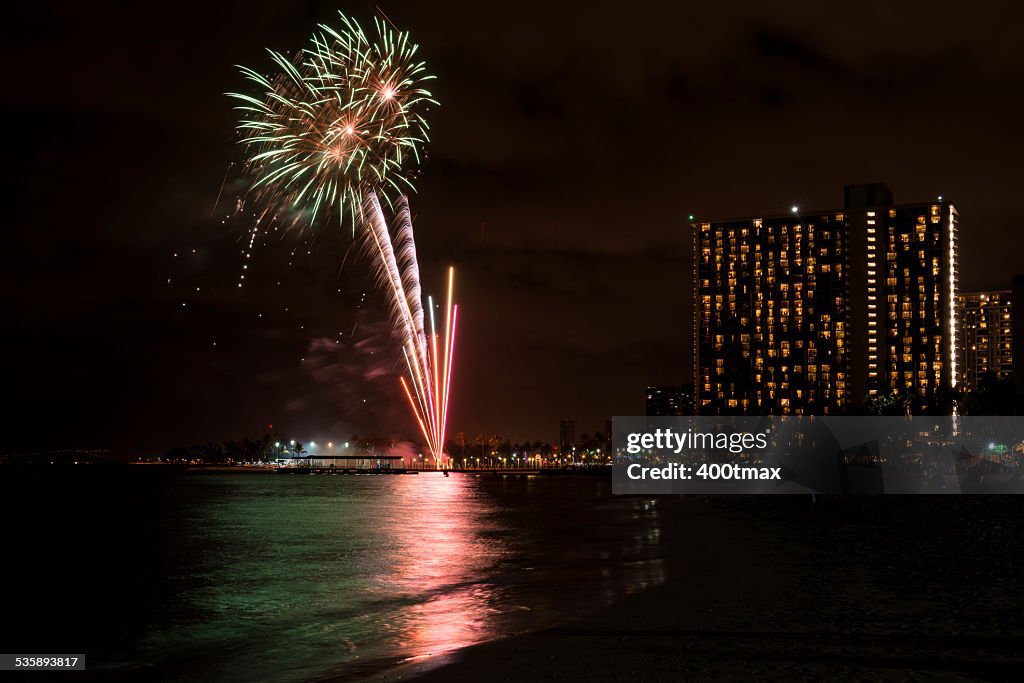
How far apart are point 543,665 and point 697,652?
2605 mm

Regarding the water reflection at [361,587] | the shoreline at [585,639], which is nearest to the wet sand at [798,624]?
the shoreline at [585,639]

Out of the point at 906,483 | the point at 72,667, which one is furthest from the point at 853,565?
the point at 906,483

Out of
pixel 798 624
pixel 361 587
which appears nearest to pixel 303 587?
pixel 361 587

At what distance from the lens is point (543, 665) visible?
15.2 metres

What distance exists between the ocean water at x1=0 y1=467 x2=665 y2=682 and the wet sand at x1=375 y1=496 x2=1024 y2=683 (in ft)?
6.28

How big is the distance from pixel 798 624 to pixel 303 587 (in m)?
19.0

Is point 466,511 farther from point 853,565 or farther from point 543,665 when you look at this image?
point 543,665

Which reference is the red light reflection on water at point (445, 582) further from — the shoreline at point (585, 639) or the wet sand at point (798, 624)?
the wet sand at point (798, 624)

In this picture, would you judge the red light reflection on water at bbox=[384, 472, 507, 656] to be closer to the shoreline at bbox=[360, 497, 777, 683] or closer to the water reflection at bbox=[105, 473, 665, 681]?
the water reflection at bbox=[105, 473, 665, 681]

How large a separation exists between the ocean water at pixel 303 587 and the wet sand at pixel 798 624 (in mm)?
1915

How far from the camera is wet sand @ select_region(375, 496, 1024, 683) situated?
14102mm

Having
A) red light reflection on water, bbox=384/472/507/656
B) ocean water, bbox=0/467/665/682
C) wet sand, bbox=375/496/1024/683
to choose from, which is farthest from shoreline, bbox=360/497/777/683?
red light reflection on water, bbox=384/472/507/656

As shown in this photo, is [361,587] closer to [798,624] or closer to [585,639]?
[585,639]

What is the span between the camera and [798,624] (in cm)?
1784
